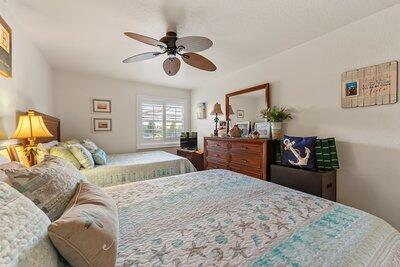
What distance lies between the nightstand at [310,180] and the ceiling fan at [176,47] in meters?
→ 1.55

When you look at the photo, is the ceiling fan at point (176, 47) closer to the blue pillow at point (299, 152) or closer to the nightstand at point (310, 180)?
the blue pillow at point (299, 152)

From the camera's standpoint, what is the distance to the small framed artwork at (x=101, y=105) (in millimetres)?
3898

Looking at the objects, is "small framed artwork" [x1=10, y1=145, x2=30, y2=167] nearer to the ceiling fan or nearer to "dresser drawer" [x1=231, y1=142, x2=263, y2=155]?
the ceiling fan

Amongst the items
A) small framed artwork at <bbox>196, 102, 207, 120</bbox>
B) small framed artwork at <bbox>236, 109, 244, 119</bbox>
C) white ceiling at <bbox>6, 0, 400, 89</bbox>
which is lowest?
small framed artwork at <bbox>236, 109, 244, 119</bbox>

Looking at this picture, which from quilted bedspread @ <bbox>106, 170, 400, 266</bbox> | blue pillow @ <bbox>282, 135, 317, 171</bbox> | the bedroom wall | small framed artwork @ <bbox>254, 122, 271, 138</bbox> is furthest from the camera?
small framed artwork @ <bbox>254, 122, 271, 138</bbox>

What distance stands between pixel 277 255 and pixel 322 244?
0.23 meters

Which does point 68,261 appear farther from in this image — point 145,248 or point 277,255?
point 277,255

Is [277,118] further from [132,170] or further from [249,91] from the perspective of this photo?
[132,170]

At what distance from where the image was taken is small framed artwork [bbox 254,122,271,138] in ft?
9.63

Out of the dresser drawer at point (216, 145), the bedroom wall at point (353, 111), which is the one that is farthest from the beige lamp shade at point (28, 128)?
the bedroom wall at point (353, 111)

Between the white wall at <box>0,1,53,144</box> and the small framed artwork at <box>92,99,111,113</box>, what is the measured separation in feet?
3.06

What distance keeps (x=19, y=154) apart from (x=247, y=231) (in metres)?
2.19

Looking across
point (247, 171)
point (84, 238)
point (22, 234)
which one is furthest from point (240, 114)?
point (22, 234)

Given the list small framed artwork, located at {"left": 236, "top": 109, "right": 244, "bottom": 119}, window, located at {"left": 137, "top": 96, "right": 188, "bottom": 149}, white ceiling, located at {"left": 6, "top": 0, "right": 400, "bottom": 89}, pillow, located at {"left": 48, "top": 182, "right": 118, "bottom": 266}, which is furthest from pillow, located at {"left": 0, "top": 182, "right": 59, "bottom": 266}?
window, located at {"left": 137, "top": 96, "right": 188, "bottom": 149}
